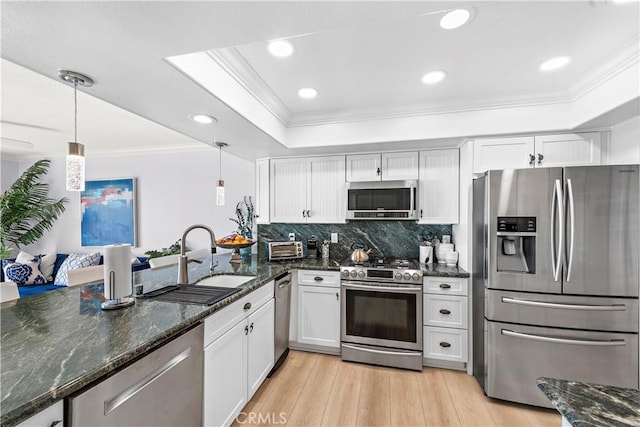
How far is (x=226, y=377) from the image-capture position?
164 cm

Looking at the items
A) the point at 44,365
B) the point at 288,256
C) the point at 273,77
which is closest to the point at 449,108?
the point at 273,77

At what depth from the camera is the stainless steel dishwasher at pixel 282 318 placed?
2426 mm

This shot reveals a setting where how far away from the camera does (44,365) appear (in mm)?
888

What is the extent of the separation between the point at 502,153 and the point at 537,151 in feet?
0.90

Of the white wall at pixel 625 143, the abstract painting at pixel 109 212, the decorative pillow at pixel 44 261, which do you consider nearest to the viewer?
the white wall at pixel 625 143

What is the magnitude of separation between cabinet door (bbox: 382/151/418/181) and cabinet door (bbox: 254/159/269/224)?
143cm

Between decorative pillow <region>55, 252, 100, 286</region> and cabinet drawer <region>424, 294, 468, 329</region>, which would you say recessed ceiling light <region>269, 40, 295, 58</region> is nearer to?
cabinet drawer <region>424, 294, 468, 329</region>

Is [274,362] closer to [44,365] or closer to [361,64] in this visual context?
[44,365]

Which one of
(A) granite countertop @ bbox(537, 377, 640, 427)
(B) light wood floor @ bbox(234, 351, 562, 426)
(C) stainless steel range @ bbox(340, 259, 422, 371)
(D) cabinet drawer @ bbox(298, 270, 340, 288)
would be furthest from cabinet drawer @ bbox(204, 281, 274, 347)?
(A) granite countertop @ bbox(537, 377, 640, 427)

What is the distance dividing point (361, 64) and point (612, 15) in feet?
4.28

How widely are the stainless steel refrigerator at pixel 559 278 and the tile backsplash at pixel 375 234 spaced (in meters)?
0.98

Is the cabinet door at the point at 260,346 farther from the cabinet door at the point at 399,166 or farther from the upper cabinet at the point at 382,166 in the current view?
the cabinet door at the point at 399,166

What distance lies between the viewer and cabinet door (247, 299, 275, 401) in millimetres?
1942

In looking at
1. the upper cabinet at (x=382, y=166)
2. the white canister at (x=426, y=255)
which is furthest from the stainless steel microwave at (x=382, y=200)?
the white canister at (x=426, y=255)
